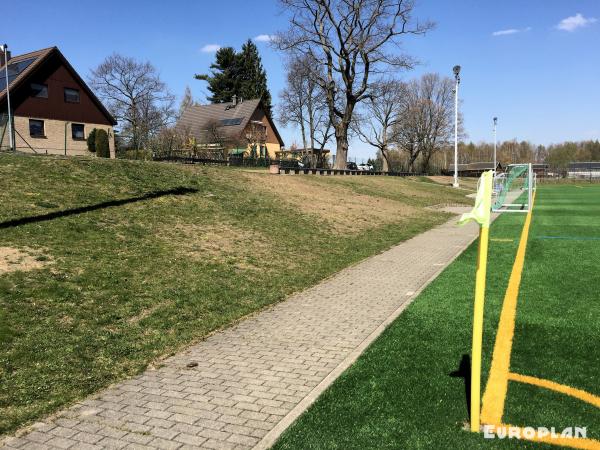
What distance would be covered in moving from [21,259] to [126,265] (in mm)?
1513

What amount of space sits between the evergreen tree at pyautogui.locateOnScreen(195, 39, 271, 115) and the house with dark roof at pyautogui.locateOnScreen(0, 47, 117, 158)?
30.9 metres

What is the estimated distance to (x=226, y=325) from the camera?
6.44 m

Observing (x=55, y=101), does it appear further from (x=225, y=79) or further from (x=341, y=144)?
(x=225, y=79)

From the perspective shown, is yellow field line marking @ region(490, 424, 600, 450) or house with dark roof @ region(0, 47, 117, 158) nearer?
yellow field line marking @ region(490, 424, 600, 450)

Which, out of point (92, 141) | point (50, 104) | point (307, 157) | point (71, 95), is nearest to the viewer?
point (92, 141)

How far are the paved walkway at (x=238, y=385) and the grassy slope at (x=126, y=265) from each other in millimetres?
342

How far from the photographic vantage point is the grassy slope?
4980 millimetres

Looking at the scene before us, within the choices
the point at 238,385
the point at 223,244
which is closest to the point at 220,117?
the point at 223,244

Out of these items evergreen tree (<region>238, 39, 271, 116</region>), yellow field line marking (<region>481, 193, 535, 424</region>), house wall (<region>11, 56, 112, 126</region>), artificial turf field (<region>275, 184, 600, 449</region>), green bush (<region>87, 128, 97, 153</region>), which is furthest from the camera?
evergreen tree (<region>238, 39, 271, 116</region>)

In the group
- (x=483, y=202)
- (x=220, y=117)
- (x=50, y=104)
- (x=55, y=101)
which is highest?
(x=220, y=117)

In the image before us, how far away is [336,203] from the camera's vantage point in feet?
64.6

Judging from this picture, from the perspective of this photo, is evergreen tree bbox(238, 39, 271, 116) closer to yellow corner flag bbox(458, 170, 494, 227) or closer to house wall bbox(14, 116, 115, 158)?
house wall bbox(14, 116, 115, 158)

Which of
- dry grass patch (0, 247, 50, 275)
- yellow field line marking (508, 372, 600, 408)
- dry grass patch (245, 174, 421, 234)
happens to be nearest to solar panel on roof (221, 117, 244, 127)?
dry grass patch (245, 174, 421, 234)

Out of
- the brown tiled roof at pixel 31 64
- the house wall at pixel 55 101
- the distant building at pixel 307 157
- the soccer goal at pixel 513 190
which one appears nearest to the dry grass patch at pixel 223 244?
the soccer goal at pixel 513 190
